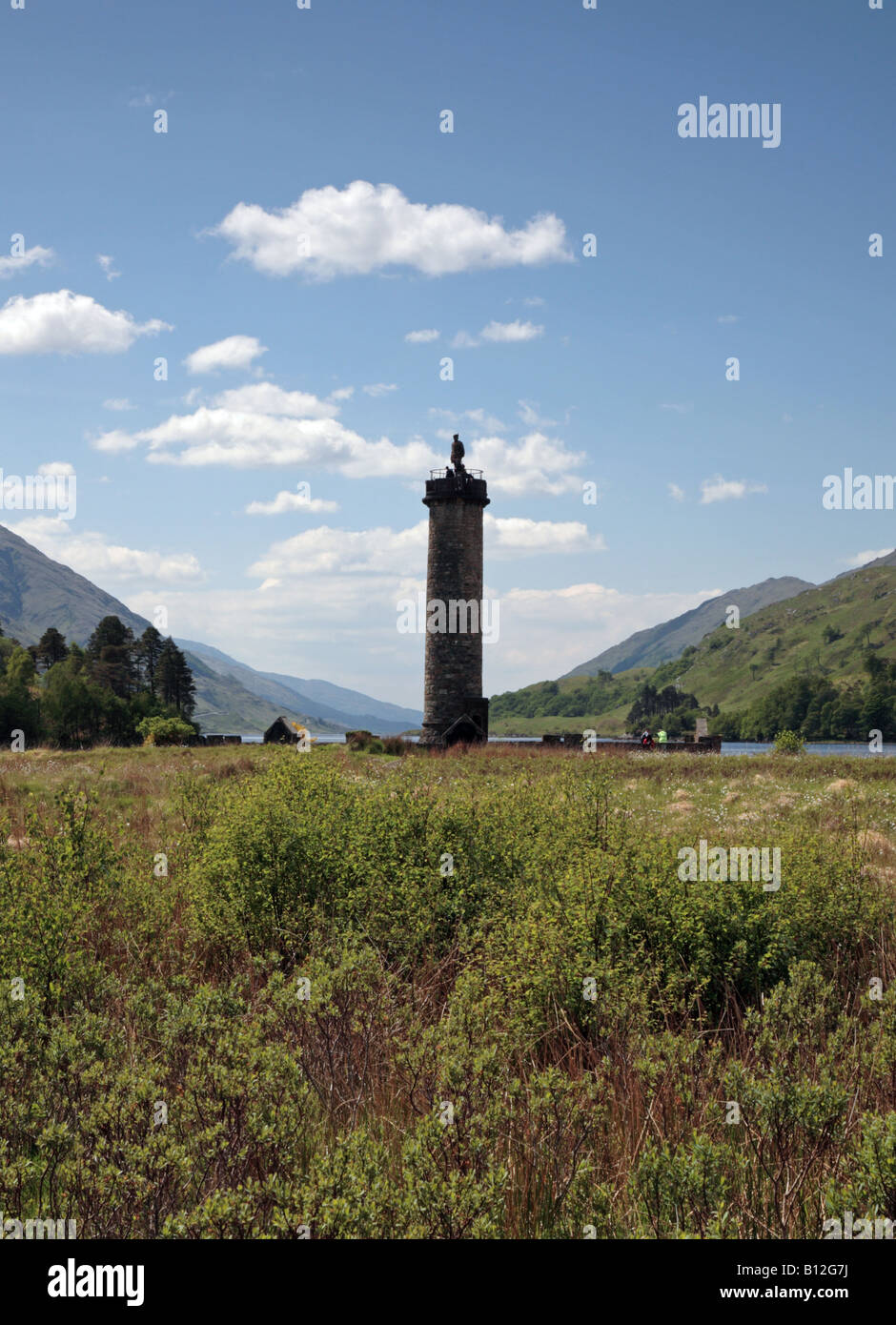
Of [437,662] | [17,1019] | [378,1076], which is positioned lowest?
[378,1076]

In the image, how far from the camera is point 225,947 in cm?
943

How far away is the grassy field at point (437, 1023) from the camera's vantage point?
4312 millimetres

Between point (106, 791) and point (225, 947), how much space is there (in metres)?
13.6

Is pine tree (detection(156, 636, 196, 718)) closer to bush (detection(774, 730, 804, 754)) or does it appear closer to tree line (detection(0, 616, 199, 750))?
tree line (detection(0, 616, 199, 750))

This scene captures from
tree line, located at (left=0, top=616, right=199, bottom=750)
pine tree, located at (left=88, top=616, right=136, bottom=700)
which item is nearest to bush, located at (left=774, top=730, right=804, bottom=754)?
tree line, located at (left=0, top=616, right=199, bottom=750)

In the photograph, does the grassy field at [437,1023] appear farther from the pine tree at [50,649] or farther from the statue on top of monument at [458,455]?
the pine tree at [50,649]

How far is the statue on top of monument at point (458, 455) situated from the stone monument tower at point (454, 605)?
0.28 meters

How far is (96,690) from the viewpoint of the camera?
257 feet

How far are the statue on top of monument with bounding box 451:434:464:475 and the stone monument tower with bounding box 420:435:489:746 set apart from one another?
28 cm

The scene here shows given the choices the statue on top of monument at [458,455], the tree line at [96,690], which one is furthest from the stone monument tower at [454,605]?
the tree line at [96,690]

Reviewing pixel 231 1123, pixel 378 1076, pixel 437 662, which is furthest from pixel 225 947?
pixel 437 662

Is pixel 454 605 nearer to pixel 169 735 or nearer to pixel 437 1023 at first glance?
pixel 169 735

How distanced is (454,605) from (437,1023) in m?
36.7
